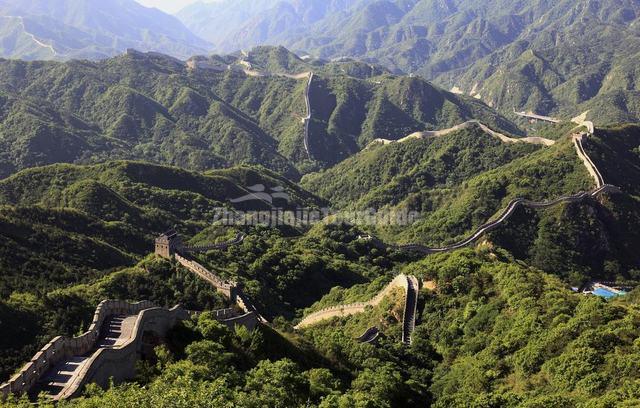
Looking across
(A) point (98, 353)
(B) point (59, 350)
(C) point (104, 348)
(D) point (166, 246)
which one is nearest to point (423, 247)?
(D) point (166, 246)

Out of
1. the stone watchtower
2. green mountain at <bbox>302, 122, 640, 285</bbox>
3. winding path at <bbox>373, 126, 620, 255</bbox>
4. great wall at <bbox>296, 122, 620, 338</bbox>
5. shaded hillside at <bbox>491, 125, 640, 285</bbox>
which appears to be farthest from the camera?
winding path at <bbox>373, 126, 620, 255</bbox>

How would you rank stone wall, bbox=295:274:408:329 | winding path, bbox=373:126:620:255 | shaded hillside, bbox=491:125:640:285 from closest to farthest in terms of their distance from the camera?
stone wall, bbox=295:274:408:329 < shaded hillside, bbox=491:125:640:285 < winding path, bbox=373:126:620:255

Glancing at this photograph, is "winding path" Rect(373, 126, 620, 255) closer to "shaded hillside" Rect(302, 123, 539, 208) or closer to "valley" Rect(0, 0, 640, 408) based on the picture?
"valley" Rect(0, 0, 640, 408)

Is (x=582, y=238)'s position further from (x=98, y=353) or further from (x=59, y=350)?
(x=59, y=350)

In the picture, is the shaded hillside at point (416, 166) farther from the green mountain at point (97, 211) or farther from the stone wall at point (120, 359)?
the stone wall at point (120, 359)

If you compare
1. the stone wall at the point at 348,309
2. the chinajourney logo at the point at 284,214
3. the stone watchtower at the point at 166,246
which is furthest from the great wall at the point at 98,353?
the chinajourney logo at the point at 284,214

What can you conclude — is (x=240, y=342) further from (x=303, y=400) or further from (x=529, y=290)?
(x=529, y=290)

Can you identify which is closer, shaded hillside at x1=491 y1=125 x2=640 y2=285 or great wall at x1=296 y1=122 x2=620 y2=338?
great wall at x1=296 y1=122 x2=620 y2=338

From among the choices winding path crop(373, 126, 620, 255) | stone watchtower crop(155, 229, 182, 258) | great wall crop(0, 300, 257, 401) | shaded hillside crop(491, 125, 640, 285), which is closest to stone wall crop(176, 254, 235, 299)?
stone watchtower crop(155, 229, 182, 258)
